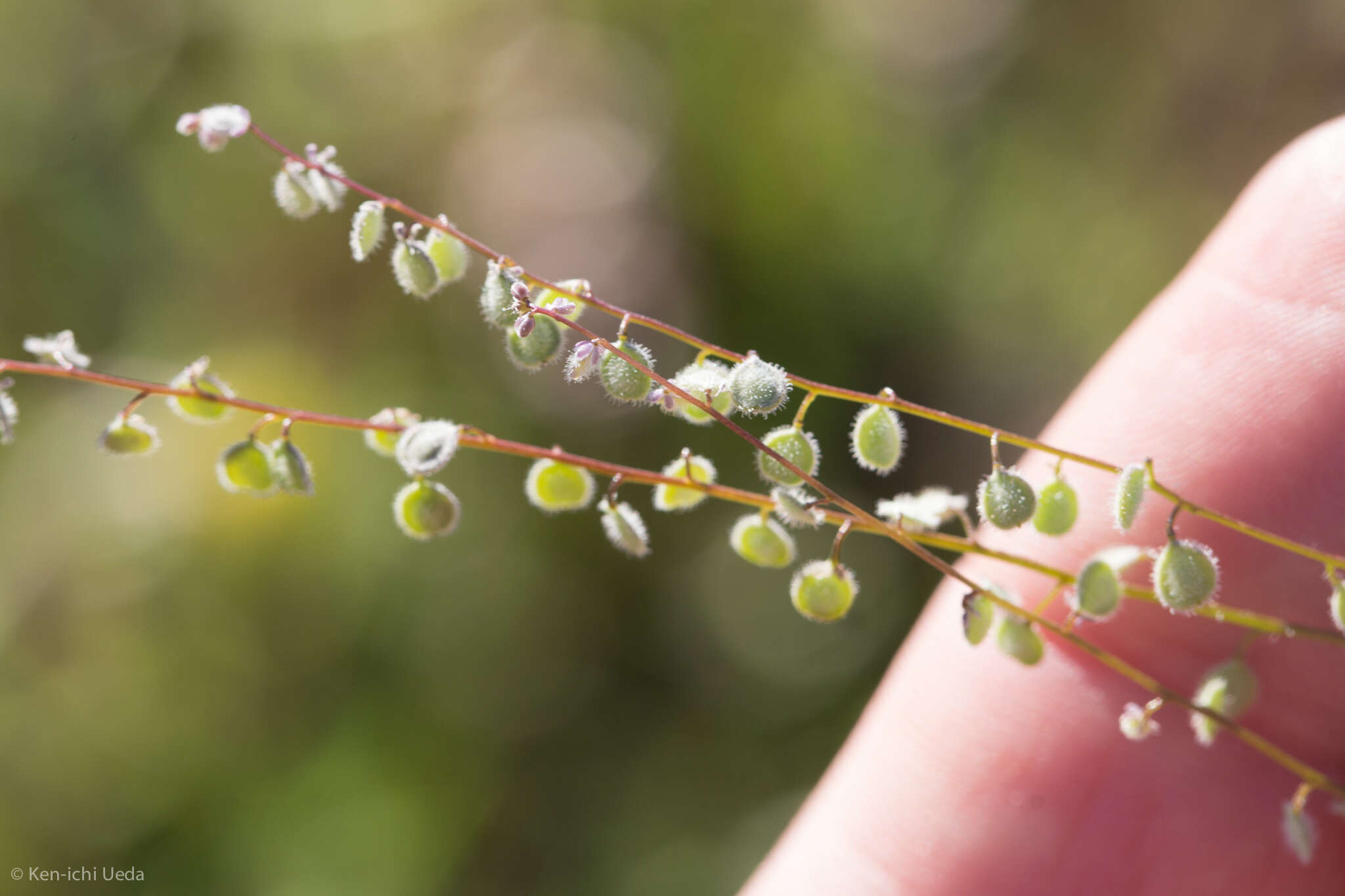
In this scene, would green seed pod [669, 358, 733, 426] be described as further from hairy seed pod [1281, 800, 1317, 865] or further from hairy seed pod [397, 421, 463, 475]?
hairy seed pod [1281, 800, 1317, 865]

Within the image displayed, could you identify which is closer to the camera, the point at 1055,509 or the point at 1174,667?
the point at 1055,509

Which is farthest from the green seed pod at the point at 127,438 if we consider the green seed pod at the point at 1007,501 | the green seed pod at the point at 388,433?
the green seed pod at the point at 1007,501

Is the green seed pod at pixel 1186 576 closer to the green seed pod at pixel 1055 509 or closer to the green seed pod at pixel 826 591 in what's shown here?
the green seed pod at pixel 1055 509

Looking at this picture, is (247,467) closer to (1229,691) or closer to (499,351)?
(1229,691)

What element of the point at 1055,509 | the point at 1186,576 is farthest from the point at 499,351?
the point at 1186,576

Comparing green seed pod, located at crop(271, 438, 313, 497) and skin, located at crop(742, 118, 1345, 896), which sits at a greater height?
skin, located at crop(742, 118, 1345, 896)

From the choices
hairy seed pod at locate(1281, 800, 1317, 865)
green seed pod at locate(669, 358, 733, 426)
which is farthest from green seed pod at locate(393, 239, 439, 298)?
hairy seed pod at locate(1281, 800, 1317, 865)

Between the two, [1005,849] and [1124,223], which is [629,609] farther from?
[1124,223]
